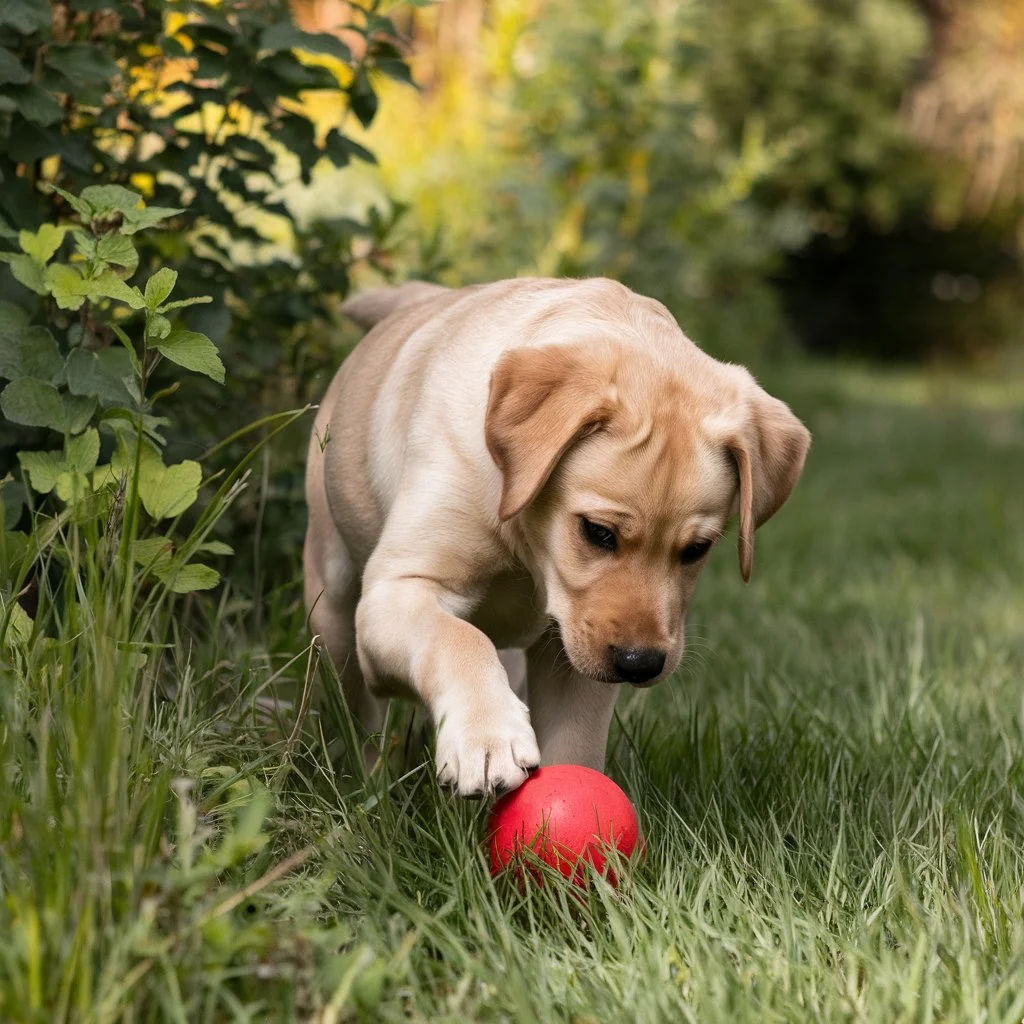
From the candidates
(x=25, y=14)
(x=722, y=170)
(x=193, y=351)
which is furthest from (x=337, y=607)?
(x=722, y=170)

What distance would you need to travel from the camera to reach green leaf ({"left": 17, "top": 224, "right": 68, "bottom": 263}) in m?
2.51

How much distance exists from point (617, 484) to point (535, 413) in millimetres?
197

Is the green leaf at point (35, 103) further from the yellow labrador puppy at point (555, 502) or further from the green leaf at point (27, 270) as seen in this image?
the yellow labrador puppy at point (555, 502)

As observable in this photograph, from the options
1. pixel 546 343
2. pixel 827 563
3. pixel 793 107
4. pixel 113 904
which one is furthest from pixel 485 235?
pixel 793 107

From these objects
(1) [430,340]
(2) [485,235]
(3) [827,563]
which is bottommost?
(3) [827,563]

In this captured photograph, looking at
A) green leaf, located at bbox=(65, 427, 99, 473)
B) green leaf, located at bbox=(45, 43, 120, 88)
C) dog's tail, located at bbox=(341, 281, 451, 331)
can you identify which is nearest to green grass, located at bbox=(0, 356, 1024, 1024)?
green leaf, located at bbox=(65, 427, 99, 473)

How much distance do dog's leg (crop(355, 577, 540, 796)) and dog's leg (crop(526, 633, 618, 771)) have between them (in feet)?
0.82

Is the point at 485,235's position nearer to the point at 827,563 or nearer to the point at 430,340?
the point at 827,563

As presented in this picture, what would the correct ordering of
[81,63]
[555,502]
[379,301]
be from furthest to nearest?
[379,301] → [81,63] → [555,502]

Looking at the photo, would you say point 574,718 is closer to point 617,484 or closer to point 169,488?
point 617,484

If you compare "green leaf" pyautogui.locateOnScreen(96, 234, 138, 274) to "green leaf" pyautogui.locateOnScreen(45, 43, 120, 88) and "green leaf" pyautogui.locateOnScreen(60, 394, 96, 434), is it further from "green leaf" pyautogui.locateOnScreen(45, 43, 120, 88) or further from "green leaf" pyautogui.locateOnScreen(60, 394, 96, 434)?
"green leaf" pyautogui.locateOnScreen(45, 43, 120, 88)

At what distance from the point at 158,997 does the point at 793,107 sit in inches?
577

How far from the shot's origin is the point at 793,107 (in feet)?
49.4

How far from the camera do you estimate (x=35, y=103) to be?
2828 mm
